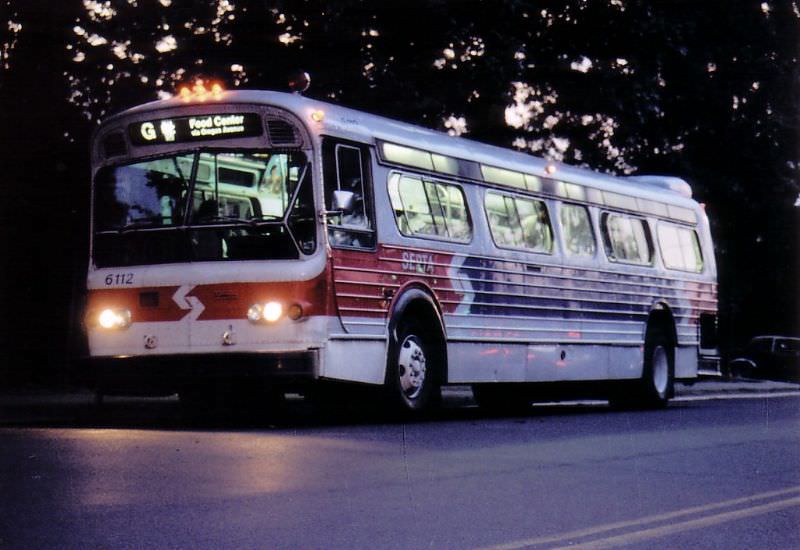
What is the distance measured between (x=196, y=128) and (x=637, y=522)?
783cm

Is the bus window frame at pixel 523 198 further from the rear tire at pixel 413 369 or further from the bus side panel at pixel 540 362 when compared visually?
the rear tire at pixel 413 369

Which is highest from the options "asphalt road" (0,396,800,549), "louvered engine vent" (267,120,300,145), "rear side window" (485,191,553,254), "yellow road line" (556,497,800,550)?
"louvered engine vent" (267,120,300,145)

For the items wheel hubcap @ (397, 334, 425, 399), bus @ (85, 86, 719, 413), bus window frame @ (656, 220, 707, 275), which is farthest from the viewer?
bus window frame @ (656, 220, 707, 275)

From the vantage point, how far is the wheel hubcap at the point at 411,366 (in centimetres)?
1563

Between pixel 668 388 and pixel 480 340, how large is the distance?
18.1 ft

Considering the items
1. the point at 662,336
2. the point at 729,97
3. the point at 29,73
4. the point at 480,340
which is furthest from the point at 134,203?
the point at 729,97

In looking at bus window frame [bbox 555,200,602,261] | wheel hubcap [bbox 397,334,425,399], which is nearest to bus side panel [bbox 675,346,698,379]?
bus window frame [bbox 555,200,602,261]

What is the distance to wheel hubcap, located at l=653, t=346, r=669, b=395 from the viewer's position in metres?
21.6

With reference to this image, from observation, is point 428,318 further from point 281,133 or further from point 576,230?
point 576,230

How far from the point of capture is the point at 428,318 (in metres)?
16.3

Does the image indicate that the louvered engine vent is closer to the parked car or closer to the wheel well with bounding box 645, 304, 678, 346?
the wheel well with bounding box 645, 304, 678, 346

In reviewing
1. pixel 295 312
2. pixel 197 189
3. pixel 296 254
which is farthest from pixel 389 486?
pixel 197 189

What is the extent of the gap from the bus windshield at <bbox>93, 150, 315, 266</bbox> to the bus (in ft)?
0.04

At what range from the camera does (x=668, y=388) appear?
71.7 feet
